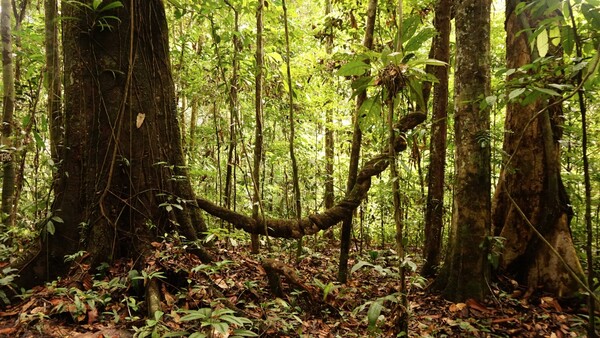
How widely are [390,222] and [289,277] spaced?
5979 mm

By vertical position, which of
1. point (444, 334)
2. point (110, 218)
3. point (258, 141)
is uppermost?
point (258, 141)

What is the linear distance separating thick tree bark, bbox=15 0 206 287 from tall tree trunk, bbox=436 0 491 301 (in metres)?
2.98

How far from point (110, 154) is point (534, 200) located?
504cm

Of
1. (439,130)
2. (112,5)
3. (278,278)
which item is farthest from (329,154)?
(112,5)

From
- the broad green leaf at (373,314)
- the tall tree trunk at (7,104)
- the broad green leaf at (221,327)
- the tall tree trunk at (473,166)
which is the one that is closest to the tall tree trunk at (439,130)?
the tall tree trunk at (473,166)

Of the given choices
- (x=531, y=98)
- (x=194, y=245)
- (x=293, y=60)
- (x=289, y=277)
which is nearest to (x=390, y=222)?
(x=293, y=60)

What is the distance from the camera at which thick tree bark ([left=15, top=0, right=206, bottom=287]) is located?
128 inches

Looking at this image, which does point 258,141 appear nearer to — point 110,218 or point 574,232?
point 110,218

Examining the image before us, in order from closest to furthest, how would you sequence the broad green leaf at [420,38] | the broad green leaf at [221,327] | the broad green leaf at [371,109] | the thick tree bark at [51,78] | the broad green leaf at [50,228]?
the broad green leaf at [221,327]
the broad green leaf at [420,38]
the broad green leaf at [371,109]
the broad green leaf at [50,228]
the thick tree bark at [51,78]

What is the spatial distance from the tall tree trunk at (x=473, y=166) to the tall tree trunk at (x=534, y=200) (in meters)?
0.42

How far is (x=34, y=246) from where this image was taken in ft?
10.7

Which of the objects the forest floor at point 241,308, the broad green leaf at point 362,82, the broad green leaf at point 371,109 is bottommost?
the forest floor at point 241,308

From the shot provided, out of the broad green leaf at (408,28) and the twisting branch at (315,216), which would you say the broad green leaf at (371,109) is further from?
the twisting branch at (315,216)

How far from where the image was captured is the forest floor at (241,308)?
245cm
